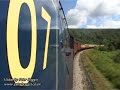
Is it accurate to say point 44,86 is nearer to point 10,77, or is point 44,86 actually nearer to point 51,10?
point 10,77

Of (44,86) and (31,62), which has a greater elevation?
(31,62)

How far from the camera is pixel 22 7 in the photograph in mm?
3225

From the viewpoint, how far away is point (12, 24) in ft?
10.5

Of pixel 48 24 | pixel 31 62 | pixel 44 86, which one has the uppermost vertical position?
pixel 48 24

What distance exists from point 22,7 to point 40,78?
0.63m

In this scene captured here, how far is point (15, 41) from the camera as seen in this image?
126 inches

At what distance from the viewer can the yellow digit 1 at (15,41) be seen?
3186 mm

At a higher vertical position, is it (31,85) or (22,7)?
(22,7)

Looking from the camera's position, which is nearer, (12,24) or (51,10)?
(12,24)

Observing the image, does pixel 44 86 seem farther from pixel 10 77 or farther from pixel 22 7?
pixel 22 7

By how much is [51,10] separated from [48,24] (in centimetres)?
16

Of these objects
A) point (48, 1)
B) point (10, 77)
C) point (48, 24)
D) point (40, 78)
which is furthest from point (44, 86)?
point (48, 1)

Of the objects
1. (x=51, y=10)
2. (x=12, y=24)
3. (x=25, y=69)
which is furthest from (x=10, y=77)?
(x=51, y=10)

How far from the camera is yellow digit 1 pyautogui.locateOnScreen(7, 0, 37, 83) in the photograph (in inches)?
125
